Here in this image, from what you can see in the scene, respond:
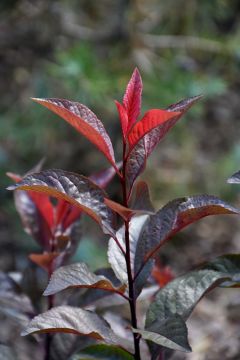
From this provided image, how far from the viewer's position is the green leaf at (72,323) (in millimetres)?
739

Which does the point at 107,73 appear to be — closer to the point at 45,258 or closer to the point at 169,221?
A: the point at 45,258

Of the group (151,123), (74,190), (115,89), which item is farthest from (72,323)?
(115,89)

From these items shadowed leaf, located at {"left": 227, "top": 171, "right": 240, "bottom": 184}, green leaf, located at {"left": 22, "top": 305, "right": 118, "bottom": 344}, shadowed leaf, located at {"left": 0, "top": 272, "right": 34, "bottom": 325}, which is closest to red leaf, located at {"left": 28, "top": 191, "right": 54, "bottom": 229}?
shadowed leaf, located at {"left": 0, "top": 272, "right": 34, "bottom": 325}

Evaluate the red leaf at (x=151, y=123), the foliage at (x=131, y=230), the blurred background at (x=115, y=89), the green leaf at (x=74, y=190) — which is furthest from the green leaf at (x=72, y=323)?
the blurred background at (x=115, y=89)

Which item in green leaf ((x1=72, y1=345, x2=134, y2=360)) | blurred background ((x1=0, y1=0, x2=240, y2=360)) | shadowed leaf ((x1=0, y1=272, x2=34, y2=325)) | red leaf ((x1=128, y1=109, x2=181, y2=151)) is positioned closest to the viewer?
red leaf ((x1=128, y1=109, x2=181, y2=151))

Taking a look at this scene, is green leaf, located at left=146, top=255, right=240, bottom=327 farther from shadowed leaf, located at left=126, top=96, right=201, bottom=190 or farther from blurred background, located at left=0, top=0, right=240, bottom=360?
blurred background, located at left=0, top=0, right=240, bottom=360

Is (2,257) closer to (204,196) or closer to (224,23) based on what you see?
(204,196)

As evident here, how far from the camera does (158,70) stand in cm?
286

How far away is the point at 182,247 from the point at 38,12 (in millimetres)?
1392

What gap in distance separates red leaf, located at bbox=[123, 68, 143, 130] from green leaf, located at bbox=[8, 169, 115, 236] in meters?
0.09

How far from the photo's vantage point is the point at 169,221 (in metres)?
0.82

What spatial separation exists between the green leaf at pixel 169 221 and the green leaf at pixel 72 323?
0.26 ft

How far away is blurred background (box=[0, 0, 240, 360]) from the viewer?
2.42 m

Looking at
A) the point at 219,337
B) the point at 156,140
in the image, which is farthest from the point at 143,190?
the point at 219,337
